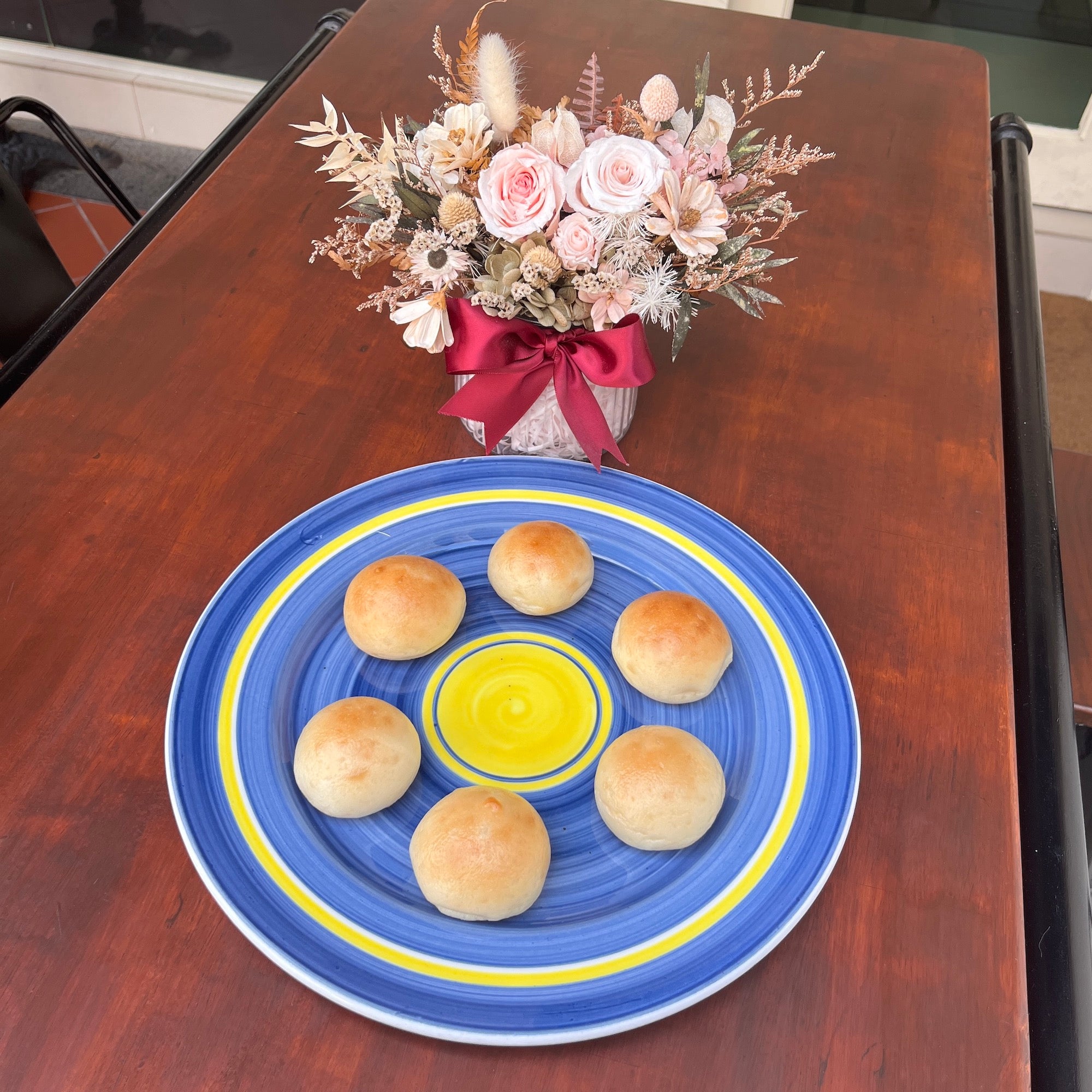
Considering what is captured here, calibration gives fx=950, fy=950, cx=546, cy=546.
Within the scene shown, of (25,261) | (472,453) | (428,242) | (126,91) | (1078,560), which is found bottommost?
(126,91)

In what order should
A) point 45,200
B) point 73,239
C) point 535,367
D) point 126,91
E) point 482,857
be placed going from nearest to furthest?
1. point 482,857
2. point 535,367
3. point 73,239
4. point 45,200
5. point 126,91

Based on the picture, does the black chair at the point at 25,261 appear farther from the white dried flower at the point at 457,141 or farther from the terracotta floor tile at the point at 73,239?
the terracotta floor tile at the point at 73,239

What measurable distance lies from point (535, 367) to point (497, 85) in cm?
23

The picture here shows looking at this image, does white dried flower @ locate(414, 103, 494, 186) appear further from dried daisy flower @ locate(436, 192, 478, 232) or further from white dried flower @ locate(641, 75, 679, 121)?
white dried flower @ locate(641, 75, 679, 121)

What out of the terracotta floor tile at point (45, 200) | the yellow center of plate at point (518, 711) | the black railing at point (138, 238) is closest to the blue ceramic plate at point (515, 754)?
the yellow center of plate at point (518, 711)

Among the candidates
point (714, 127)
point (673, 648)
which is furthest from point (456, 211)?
point (673, 648)

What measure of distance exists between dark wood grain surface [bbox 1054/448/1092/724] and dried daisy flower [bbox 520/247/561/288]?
0.66 m

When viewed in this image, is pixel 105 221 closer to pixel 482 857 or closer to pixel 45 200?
pixel 45 200

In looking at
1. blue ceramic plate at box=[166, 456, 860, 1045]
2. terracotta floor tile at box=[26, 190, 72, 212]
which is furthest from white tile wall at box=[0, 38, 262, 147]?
blue ceramic plate at box=[166, 456, 860, 1045]

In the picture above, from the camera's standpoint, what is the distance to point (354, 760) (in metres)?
0.70

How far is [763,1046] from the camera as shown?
628 mm

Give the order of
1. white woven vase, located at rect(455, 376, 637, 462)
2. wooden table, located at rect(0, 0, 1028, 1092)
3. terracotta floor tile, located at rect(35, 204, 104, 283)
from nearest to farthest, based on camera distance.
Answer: wooden table, located at rect(0, 0, 1028, 1092) < white woven vase, located at rect(455, 376, 637, 462) < terracotta floor tile, located at rect(35, 204, 104, 283)

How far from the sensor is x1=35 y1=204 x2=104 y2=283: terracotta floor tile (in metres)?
2.63

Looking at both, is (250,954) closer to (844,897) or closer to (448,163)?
(844,897)
